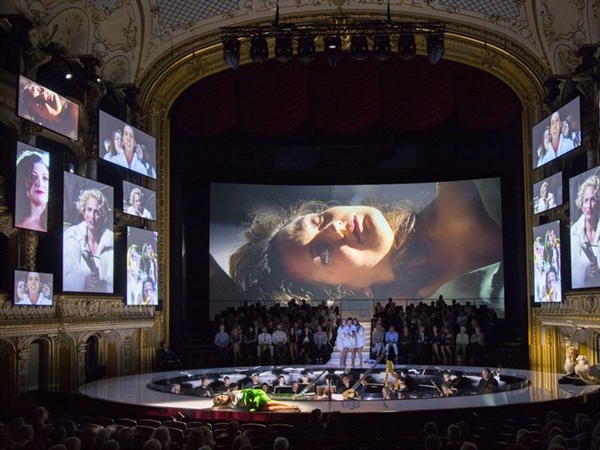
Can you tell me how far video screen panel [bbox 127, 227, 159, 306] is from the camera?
1744 cm

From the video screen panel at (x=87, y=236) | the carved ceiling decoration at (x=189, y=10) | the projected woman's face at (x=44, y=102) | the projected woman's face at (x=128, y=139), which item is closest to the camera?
the projected woman's face at (x=44, y=102)

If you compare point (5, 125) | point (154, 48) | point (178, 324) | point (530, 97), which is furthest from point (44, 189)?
point (530, 97)

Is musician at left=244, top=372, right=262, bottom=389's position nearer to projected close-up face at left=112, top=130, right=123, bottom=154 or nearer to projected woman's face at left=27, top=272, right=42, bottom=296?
projected woman's face at left=27, top=272, right=42, bottom=296

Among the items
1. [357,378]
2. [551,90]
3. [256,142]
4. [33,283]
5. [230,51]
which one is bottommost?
[357,378]

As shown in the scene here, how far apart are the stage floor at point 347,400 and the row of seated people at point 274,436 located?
→ 51.8 inches

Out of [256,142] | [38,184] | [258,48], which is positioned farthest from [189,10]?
[38,184]

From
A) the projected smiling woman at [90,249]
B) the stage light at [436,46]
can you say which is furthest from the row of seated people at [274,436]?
the stage light at [436,46]

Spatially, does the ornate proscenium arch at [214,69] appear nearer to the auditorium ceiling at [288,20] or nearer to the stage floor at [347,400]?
the auditorium ceiling at [288,20]

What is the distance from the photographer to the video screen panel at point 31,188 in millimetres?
12930

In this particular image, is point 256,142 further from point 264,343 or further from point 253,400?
point 253,400

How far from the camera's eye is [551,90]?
58.6 feet

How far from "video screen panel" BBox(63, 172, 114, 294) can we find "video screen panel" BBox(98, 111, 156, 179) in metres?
0.84

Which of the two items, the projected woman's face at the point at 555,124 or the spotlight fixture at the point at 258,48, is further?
the projected woman's face at the point at 555,124

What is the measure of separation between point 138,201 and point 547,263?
9.62 m
